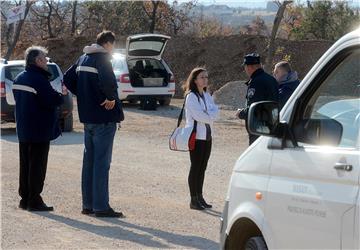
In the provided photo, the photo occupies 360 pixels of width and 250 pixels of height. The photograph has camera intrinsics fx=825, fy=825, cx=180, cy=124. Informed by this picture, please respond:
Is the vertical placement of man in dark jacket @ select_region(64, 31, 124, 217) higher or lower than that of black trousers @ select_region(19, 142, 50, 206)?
Answer: higher

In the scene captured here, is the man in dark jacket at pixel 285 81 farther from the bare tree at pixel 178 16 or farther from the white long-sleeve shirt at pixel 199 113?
the bare tree at pixel 178 16

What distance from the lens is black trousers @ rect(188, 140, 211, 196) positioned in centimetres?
1006

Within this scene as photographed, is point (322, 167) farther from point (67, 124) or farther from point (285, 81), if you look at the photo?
point (67, 124)

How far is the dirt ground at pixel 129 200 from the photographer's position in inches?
330

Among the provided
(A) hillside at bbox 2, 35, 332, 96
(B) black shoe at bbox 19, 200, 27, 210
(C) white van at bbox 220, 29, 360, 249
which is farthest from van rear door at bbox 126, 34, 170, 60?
(C) white van at bbox 220, 29, 360, 249

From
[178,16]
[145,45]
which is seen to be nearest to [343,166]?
[145,45]

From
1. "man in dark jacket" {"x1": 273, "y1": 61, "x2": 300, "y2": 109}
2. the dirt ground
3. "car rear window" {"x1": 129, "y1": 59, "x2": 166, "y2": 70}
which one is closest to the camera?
the dirt ground

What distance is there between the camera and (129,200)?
10656mm

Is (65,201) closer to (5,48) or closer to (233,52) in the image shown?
(233,52)

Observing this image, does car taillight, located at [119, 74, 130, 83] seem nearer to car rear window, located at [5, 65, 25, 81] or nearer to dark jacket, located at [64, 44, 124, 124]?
car rear window, located at [5, 65, 25, 81]

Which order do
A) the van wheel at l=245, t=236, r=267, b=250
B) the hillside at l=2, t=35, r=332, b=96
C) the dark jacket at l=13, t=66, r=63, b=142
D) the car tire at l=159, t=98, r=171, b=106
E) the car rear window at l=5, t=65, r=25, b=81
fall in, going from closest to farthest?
the van wheel at l=245, t=236, r=267, b=250
the dark jacket at l=13, t=66, r=63, b=142
the car rear window at l=5, t=65, r=25, b=81
the car tire at l=159, t=98, r=171, b=106
the hillside at l=2, t=35, r=332, b=96

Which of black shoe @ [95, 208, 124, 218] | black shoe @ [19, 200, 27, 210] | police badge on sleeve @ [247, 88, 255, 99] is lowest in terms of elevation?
black shoe @ [19, 200, 27, 210]

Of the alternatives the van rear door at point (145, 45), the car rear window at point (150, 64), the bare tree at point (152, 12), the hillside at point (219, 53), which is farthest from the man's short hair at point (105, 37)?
the bare tree at point (152, 12)

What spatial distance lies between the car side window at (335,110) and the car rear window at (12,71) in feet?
46.6
